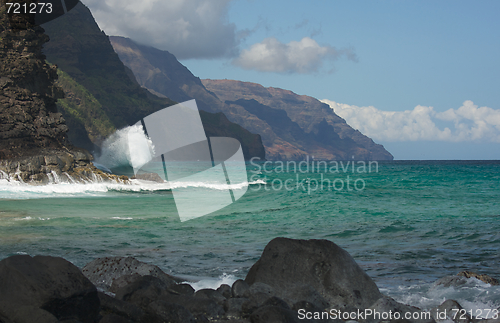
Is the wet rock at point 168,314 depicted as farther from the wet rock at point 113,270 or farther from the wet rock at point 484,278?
the wet rock at point 484,278

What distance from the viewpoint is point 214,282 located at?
5.18 metres

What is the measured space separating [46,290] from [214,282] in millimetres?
2523

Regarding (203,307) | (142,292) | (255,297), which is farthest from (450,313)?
(142,292)

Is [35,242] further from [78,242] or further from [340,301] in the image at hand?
[340,301]

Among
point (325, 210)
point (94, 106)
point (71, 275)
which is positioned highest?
point (94, 106)

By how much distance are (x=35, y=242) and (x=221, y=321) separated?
5.62 meters

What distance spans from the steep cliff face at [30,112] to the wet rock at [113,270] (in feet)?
64.5

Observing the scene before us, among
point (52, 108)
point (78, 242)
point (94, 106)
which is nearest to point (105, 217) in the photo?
point (78, 242)

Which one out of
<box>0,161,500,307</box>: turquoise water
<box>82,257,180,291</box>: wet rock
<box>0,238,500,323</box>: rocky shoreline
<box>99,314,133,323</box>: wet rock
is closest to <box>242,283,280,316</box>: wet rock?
<box>0,238,500,323</box>: rocky shoreline

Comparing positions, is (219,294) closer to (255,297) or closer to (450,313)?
(255,297)

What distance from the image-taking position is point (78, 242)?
7684 millimetres

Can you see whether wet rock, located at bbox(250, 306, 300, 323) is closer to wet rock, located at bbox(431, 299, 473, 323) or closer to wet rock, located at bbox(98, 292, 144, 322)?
wet rock, located at bbox(98, 292, 144, 322)

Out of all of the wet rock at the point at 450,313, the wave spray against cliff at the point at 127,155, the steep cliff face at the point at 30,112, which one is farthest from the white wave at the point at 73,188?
the wave spray against cliff at the point at 127,155

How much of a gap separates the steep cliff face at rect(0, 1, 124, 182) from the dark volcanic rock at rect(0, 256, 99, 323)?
2142 cm
